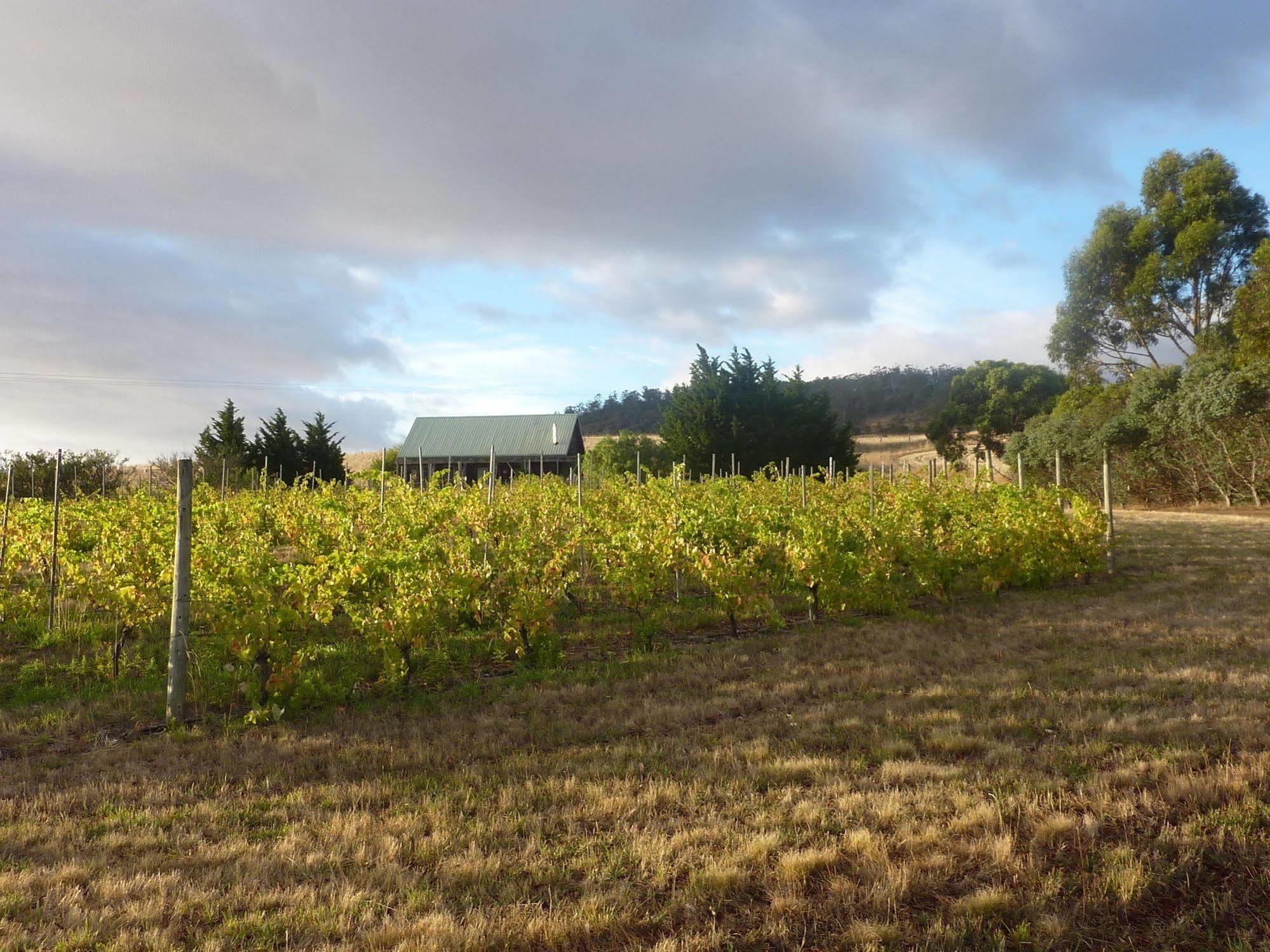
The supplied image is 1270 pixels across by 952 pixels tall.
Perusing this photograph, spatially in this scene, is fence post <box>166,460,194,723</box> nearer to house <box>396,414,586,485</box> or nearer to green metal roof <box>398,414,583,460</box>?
house <box>396,414,586,485</box>

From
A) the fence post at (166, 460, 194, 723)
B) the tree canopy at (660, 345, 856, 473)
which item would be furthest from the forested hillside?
the fence post at (166, 460, 194, 723)

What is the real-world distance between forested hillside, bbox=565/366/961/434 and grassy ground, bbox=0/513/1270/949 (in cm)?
6555

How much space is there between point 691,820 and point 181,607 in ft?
14.2

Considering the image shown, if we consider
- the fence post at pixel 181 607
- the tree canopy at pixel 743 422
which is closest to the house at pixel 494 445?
the tree canopy at pixel 743 422

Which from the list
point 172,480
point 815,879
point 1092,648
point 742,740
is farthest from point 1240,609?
point 172,480

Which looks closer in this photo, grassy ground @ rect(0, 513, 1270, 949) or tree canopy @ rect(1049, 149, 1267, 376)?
grassy ground @ rect(0, 513, 1270, 949)

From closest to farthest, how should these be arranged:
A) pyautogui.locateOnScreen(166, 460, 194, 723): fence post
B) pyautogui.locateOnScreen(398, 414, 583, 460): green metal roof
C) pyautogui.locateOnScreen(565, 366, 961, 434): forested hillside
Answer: pyautogui.locateOnScreen(166, 460, 194, 723): fence post < pyautogui.locateOnScreen(398, 414, 583, 460): green metal roof < pyautogui.locateOnScreen(565, 366, 961, 434): forested hillside

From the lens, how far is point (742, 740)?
16.8 ft

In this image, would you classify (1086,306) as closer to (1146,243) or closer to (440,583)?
(1146,243)

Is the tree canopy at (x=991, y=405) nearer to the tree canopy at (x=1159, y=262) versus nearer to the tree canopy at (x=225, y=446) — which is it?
the tree canopy at (x=1159, y=262)

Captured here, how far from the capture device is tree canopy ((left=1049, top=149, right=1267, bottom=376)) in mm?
30219

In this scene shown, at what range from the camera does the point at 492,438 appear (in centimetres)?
3716

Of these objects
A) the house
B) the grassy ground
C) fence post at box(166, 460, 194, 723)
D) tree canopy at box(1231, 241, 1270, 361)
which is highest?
tree canopy at box(1231, 241, 1270, 361)

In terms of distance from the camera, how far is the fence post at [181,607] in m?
5.93
